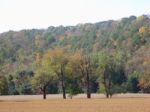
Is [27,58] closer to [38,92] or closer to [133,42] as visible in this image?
[133,42]

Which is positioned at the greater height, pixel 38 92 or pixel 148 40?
pixel 148 40

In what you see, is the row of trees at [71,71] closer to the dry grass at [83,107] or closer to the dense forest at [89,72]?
the dense forest at [89,72]

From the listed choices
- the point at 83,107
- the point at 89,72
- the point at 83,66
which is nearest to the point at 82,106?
the point at 83,107

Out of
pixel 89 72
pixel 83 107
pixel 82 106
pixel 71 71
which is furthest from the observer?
pixel 89 72

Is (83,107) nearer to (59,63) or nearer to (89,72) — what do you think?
(59,63)

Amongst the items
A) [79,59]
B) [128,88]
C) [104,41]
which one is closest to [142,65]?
[128,88]

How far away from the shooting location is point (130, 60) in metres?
145

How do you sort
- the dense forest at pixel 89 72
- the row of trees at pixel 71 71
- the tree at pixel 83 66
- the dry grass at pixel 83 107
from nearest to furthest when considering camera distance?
the dry grass at pixel 83 107, the row of trees at pixel 71 71, the dense forest at pixel 89 72, the tree at pixel 83 66

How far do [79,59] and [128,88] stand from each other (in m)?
22.6

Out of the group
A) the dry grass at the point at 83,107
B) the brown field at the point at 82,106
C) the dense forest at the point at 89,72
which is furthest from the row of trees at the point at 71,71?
the dry grass at the point at 83,107

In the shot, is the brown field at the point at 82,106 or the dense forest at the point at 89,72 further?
the dense forest at the point at 89,72

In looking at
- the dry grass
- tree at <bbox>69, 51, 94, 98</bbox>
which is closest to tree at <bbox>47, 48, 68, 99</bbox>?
tree at <bbox>69, 51, 94, 98</bbox>

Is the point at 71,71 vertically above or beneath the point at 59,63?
beneath

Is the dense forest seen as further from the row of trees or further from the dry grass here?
the dry grass
